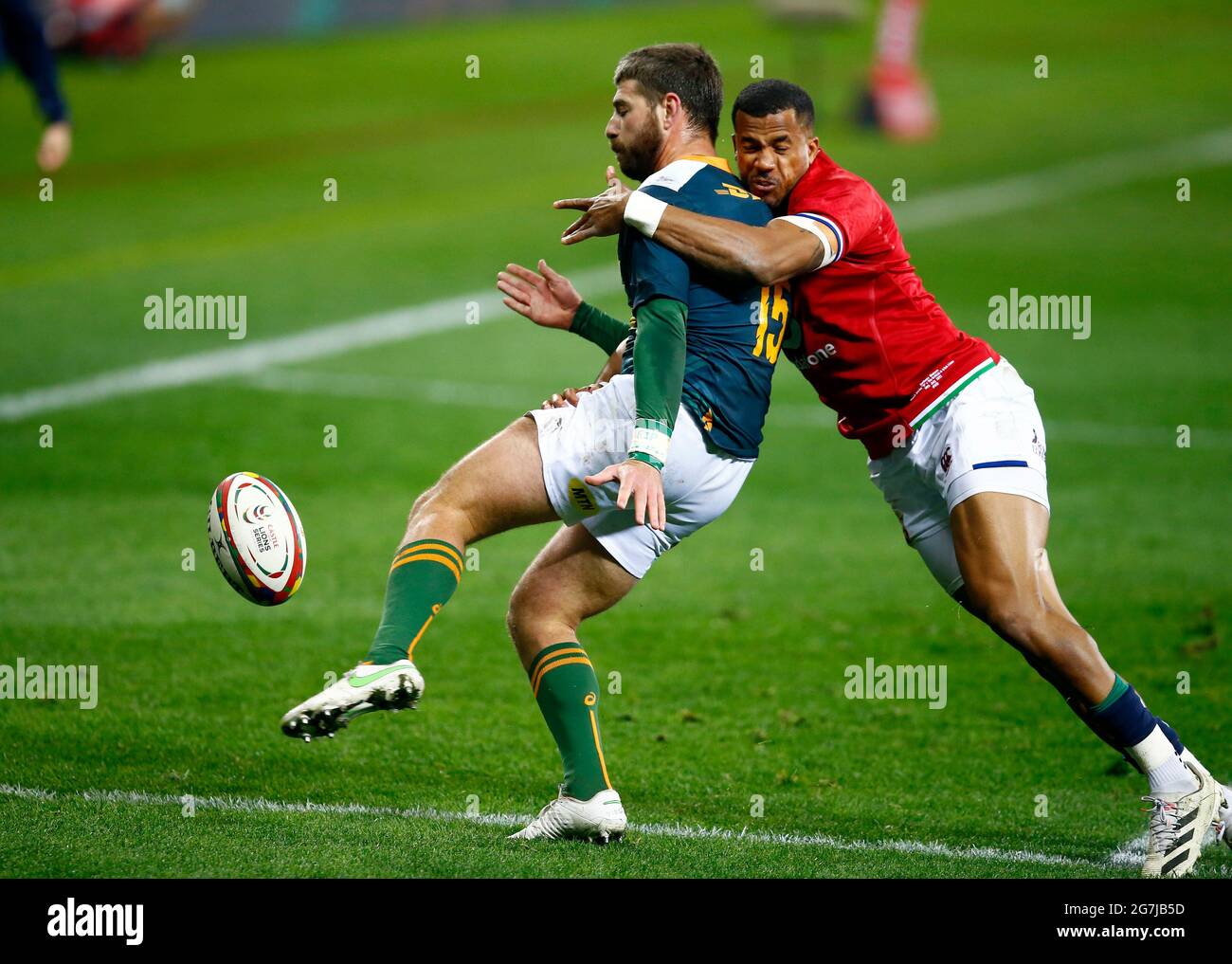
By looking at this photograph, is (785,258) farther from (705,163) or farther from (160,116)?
(160,116)

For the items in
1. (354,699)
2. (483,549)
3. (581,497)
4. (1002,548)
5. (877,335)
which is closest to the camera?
(354,699)

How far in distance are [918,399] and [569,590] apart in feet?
4.71

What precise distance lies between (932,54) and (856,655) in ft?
103

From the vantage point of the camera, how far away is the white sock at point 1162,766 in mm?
5941

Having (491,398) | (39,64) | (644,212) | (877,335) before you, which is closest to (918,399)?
(877,335)

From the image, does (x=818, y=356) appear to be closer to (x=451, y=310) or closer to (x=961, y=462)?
(x=961, y=462)

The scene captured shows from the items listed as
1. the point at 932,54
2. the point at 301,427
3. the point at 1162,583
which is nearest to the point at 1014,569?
the point at 1162,583

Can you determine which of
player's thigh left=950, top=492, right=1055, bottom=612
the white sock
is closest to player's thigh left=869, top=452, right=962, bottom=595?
player's thigh left=950, top=492, right=1055, bottom=612

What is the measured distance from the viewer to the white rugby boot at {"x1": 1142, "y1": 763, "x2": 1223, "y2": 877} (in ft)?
19.1

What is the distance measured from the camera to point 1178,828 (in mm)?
5875

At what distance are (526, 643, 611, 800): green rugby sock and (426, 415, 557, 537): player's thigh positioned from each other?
516 millimetres

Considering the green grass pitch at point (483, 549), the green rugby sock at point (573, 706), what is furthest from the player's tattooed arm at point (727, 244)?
the green grass pitch at point (483, 549)

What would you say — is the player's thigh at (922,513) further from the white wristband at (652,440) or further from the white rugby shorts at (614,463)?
the white wristband at (652,440)

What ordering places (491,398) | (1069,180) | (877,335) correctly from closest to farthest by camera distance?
(877,335) < (491,398) < (1069,180)
